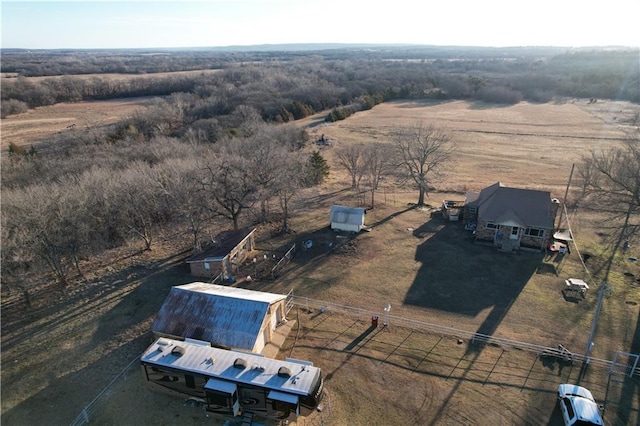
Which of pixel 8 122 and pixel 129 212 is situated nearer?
pixel 129 212

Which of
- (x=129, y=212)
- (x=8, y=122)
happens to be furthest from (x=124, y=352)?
(x=8, y=122)

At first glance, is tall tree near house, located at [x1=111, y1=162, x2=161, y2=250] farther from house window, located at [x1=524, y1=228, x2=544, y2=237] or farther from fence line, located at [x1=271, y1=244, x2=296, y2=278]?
house window, located at [x1=524, y1=228, x2=544, y2=237]

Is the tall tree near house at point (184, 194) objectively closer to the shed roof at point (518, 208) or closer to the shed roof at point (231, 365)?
the shed roof at point (231, 365)

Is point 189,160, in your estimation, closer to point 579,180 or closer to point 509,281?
point 509,281

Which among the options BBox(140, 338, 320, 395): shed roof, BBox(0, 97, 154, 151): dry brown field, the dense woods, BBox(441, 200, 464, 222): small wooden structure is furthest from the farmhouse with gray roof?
BBox(0, 97, 154, 151): dry brown field

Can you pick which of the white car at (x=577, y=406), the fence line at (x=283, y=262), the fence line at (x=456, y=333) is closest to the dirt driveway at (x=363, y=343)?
the fence line at (x=456, y=333)

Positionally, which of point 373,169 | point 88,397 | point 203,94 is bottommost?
point 88,397

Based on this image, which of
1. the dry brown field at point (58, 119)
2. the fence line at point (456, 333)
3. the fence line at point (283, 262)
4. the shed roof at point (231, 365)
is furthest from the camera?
the dry brown field at point (58, 119)

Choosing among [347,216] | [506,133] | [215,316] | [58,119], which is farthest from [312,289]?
[58,119]
